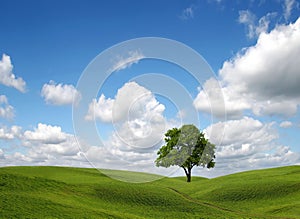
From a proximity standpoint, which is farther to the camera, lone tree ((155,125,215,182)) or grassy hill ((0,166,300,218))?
lone tree ((155,125,215,182))

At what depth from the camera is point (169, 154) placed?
75562mm

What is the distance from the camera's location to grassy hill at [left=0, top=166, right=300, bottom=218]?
32.8 meters

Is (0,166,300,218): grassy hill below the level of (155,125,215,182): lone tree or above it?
below

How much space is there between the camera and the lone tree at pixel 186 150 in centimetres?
7319

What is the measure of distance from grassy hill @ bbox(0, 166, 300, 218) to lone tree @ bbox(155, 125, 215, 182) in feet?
46.5

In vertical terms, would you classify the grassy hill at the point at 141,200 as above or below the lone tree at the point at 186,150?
below

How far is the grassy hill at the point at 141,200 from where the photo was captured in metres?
32.8

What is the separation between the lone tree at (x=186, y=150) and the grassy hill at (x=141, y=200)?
14165mm

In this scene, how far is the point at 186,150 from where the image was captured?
74375mm

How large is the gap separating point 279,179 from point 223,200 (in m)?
14.8

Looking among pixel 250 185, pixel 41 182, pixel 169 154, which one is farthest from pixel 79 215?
pixel 169 154

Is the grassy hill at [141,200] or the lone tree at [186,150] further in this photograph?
the lone tree at [186,150]

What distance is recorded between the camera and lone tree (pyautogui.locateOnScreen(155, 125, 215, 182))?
73.2 meters

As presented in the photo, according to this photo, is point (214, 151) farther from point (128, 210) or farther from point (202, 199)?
point (128, 210)
